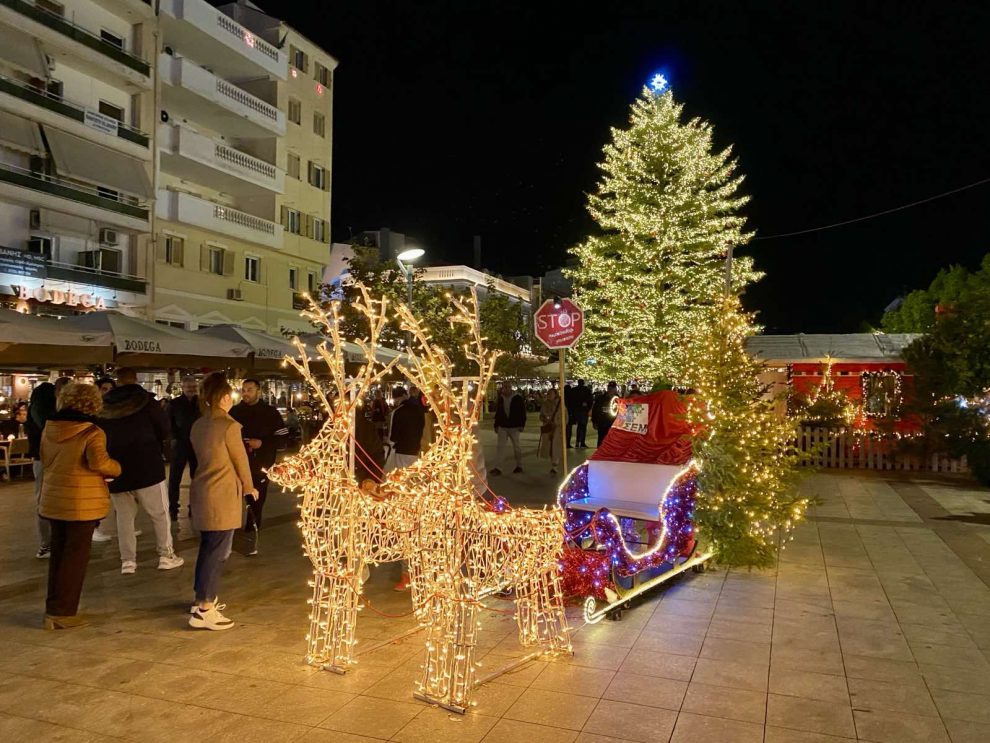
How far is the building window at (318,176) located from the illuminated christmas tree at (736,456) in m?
27.4

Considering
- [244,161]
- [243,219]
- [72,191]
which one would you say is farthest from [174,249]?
[244,161]

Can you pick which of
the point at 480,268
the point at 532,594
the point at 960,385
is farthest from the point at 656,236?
the point at 480,268

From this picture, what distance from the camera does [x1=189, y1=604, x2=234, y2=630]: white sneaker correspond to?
222 inches

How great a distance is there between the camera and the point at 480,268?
73.0 metres

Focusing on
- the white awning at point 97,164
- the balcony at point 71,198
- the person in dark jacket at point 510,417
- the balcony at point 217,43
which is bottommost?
the person in dark jacket at point 510,417

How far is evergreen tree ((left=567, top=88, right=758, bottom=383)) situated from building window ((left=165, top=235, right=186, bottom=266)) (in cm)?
1339

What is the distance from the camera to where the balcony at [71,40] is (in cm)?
1959

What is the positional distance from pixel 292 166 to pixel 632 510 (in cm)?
2737

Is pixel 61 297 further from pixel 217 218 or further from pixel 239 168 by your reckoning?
pixel 239 168

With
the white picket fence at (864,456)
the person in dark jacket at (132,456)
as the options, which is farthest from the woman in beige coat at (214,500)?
the white picket fence at (864,456)

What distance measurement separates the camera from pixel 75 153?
867 inches

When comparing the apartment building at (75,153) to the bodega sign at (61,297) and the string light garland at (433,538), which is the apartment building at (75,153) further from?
the string light garland at (433,538)

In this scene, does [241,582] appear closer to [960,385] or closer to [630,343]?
[960,385]

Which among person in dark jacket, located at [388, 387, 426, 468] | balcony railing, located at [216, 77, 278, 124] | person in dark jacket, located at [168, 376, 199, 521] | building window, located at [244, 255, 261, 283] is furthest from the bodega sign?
person in dark jacket, located at [388, 387, 426, 468]
